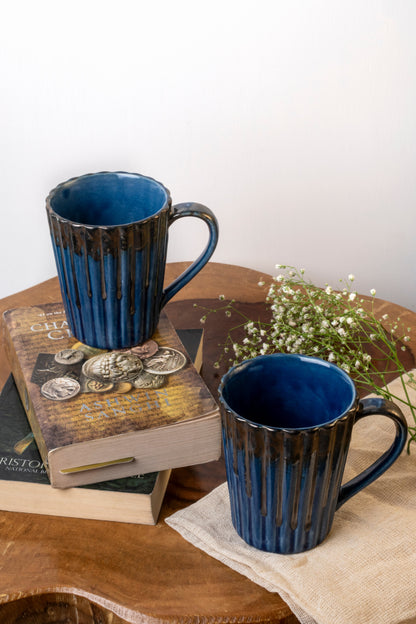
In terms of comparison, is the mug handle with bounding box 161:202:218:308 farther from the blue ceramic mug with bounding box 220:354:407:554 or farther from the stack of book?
the blue ceramic mug with bounding box 220:354:407:554

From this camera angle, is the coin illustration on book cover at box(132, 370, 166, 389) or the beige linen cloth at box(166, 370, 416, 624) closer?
the beige linen cloth at box(166, 370, 416, 624)

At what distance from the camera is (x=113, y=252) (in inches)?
27.4

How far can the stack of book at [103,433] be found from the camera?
0.66 meters

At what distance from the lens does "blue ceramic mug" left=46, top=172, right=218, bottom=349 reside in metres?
0.69

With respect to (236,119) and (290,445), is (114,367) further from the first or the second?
(236,119)

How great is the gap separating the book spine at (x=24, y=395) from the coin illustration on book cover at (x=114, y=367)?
0.07 meters

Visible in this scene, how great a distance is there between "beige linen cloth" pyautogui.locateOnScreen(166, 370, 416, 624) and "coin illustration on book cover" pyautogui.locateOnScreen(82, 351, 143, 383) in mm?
159

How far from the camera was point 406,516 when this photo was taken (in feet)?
2.17

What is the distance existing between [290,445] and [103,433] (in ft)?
0.66

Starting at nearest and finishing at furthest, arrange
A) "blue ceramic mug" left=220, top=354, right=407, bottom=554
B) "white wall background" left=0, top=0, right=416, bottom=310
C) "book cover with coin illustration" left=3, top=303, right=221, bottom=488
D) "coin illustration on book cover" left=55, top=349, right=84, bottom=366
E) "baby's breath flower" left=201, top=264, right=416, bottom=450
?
"blue ceramic mug" left=220, top=354, right=407, bottom=554
"book cover with coin illustration" left=3, top=303, right=221, bottom=488
"coin illustration on book cover" left=55, top=349, right=84, bottom=366
"baby's breath flower" left=201, top=264, right=416, bottom=450
"white wall background" left=0, top=0, right=416, bottom=310

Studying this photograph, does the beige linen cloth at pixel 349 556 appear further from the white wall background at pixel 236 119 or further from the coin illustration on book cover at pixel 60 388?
the white wall background at pixel 236 119

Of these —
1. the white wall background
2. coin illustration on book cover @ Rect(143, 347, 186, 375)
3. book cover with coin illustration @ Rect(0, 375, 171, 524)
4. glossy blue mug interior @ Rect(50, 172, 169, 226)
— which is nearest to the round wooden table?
book cover with coin illustration @ Rect(0, 375, 171, 524)

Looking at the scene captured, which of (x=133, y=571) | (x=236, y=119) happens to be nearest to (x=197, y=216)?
(x=133, y=571)

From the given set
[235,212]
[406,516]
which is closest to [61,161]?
[235,212]
